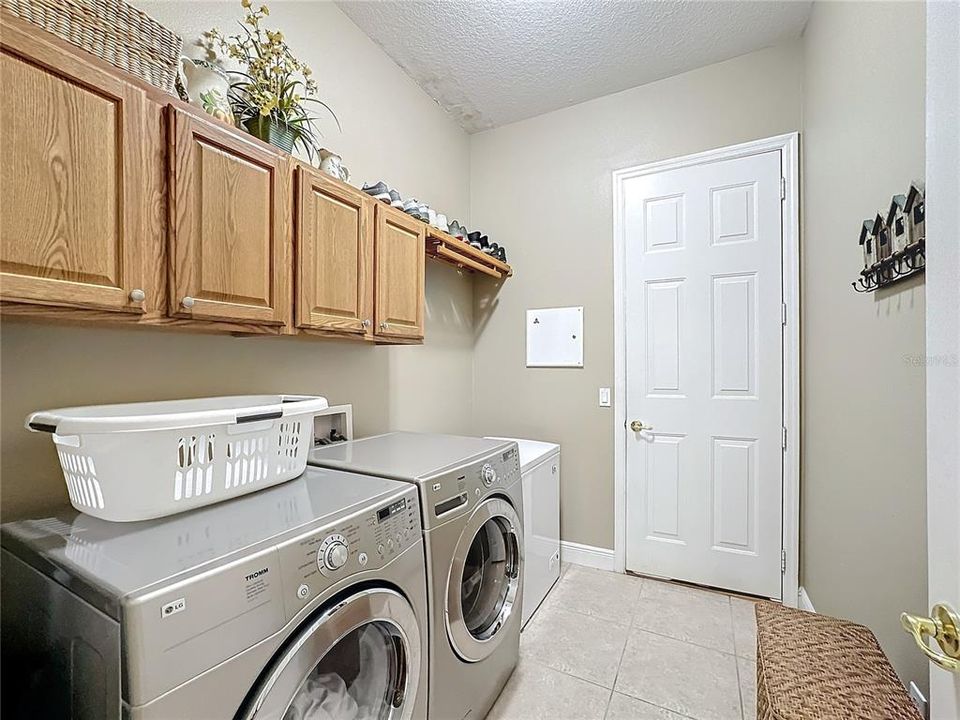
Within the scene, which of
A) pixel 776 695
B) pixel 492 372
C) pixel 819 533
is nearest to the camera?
pixel 776 695

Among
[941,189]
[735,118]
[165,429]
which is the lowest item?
[165,429]

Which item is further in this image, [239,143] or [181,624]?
[239,143]

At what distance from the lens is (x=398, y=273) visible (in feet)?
6.23

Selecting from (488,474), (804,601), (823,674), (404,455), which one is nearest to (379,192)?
(404,455)

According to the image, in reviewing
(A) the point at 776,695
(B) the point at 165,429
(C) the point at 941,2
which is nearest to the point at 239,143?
(B) the point at 165,429

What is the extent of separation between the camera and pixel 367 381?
2.22 metres

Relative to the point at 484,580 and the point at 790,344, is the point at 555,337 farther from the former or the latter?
the point at 484,580

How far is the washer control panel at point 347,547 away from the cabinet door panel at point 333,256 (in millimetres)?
698

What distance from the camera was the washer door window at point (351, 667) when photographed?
0.84 m

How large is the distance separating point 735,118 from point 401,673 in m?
2.96

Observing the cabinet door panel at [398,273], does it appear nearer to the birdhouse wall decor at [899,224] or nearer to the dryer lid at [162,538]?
the dryer lid at [162,538]

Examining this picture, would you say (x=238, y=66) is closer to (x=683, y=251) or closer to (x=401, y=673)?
(x=401, y=673)

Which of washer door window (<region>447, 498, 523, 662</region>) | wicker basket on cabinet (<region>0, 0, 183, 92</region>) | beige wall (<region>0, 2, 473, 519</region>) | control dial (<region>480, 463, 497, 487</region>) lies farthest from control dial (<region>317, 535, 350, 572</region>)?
wicker basket on cabinet (<region>0, 0, 183, 92</region>)

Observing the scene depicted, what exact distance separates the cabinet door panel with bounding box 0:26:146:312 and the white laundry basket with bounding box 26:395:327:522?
0.28m
